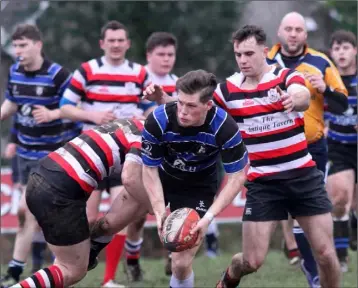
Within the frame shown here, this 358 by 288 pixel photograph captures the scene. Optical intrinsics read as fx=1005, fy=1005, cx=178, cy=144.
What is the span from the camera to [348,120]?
33.0 feet

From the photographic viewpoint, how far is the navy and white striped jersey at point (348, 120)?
33.0 ft

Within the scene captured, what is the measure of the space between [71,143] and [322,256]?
6.55 feet

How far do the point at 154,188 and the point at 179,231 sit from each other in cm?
51

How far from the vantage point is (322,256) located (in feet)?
24.0

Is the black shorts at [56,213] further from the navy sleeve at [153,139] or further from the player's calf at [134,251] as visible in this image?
the player's calf at [134,251]

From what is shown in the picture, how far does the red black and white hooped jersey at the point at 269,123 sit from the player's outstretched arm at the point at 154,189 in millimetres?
788

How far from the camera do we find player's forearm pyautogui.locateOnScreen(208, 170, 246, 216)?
6.73 m

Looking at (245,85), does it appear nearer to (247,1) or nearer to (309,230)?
(309,230)

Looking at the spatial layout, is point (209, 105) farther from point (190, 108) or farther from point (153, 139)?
point (153, 139)

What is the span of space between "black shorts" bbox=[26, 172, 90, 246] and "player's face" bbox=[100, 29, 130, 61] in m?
2.78

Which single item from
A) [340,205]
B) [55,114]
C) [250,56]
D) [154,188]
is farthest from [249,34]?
[340,205]

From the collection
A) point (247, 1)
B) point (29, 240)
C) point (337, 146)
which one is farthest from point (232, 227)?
point (29, 240)

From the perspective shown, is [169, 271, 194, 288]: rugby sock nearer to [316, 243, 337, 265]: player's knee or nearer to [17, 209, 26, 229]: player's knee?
[316, 243, 337, 265]: player's knee

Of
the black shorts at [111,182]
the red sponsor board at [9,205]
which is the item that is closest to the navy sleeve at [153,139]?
the black shorts at [111,182]
